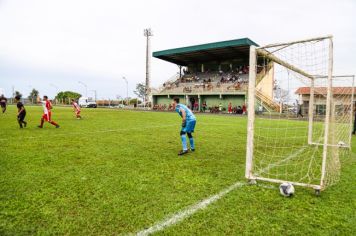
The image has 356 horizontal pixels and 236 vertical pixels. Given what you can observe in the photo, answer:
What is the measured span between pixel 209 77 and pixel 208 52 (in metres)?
4.77

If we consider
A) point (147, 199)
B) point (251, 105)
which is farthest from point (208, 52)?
point (147, 199)

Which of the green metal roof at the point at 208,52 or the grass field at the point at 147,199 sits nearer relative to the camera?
the grass field at the point at 147,199

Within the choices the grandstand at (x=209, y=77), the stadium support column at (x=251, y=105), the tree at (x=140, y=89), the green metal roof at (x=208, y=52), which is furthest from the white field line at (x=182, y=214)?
the tree at (x=140, y=89)

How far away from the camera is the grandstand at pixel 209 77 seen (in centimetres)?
3588

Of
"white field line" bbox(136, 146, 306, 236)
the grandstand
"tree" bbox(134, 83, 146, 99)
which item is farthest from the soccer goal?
"tree" bbox(134, 83, 146, 99)

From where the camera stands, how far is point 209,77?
42.2 metres

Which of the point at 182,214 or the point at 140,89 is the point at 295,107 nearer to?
the point at 182,214

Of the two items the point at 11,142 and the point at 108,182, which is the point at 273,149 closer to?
the point at 108,182

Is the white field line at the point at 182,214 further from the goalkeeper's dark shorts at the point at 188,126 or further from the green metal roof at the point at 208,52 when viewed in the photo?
the green metal roof at the point at 208,52

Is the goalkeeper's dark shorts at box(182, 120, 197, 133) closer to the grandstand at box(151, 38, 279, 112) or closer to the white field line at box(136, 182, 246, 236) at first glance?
the white field line at box(136, 182, 246, 236)

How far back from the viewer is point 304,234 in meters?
2.72

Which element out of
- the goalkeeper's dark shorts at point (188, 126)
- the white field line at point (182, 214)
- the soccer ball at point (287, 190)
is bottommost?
the white field line at point (182, 214)

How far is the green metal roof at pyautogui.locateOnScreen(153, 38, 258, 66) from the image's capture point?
113 ft

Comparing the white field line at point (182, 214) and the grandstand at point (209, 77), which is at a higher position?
the grandstand at point (209, 77)
